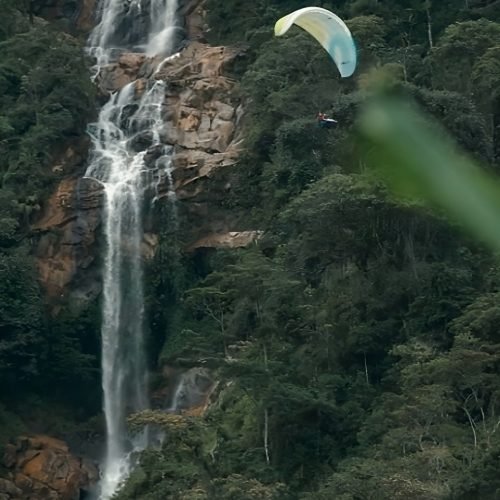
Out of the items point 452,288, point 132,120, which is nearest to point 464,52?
point 452,288

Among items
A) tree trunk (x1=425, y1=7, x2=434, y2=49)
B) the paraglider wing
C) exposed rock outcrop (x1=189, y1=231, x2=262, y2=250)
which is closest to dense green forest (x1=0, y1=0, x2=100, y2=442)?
exposed rock outcrop (x1=189, y1=231, x2=262, y2=250)

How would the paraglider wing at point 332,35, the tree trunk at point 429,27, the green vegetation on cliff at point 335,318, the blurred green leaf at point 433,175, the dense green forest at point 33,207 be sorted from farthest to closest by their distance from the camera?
1. the tree trunk at point 429,27
2. the dense green forest at point 33,207
3. the green vegetation on cliff at point 335,318
4. the paraglider wing at point 332,35
5. the blurred green leaf at point 433,175

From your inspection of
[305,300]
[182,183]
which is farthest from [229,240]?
[305,300]

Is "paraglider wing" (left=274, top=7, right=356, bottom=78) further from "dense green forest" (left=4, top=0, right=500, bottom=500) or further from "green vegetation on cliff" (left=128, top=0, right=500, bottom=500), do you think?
"green vegetation on cliff" (left=128, top=0, right=500, bottom=500)

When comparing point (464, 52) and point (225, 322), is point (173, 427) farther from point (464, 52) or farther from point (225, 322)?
point (464, 52)

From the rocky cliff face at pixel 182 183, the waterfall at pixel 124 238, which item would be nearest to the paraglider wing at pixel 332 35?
the waterfall at pixel 124 238

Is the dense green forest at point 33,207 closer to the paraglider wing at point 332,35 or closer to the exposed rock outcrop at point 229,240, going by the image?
the exposed rock outcrop at point 229,240
